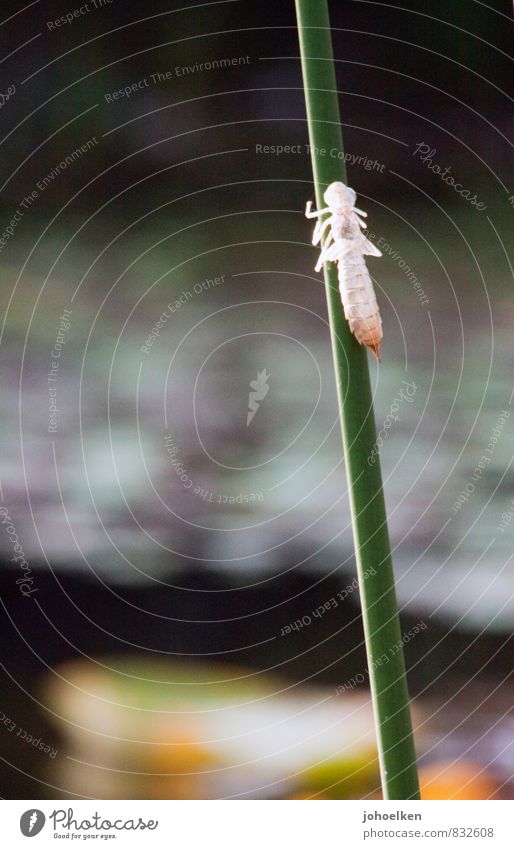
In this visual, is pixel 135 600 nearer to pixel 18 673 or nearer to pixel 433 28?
pixel 18 673

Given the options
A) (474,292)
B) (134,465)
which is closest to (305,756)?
(134,465)
